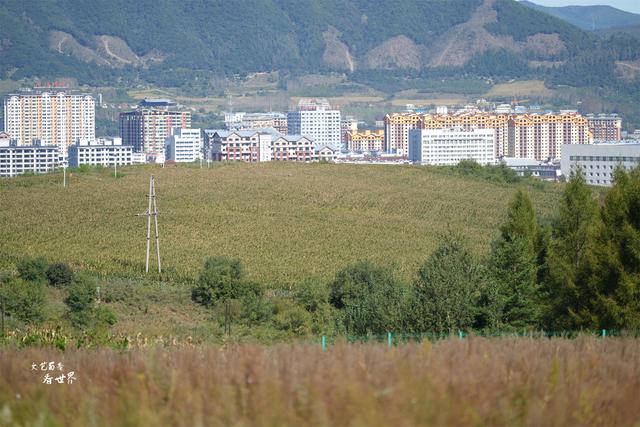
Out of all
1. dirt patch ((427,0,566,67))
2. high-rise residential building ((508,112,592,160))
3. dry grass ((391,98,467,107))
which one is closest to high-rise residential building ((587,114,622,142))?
high-rise residential building ((508,112,592,160))

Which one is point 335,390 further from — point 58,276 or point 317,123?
point 317,123

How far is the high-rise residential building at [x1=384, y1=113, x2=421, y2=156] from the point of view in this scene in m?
96.2

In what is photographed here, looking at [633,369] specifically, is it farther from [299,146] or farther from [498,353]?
[299,146]

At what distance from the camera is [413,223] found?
3191 cm

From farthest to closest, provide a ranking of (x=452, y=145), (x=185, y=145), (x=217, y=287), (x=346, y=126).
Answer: (x=346, y=126)
(x=185, y=145)
(x=452, y=145)
(x=217, y=287)

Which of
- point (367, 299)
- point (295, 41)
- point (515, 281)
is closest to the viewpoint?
point (515, 281)

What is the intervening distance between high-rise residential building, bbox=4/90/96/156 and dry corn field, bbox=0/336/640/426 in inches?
3528

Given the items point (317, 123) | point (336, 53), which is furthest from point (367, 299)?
point (336, 53)

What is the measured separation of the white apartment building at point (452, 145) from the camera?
83000 millimetres

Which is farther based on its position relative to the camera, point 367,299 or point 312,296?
point 312,296

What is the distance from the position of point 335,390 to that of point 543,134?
89.2 meters

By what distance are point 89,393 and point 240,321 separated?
9.67 meters

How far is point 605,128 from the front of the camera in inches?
3922

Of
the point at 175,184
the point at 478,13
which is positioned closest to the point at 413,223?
the point at 175,184
